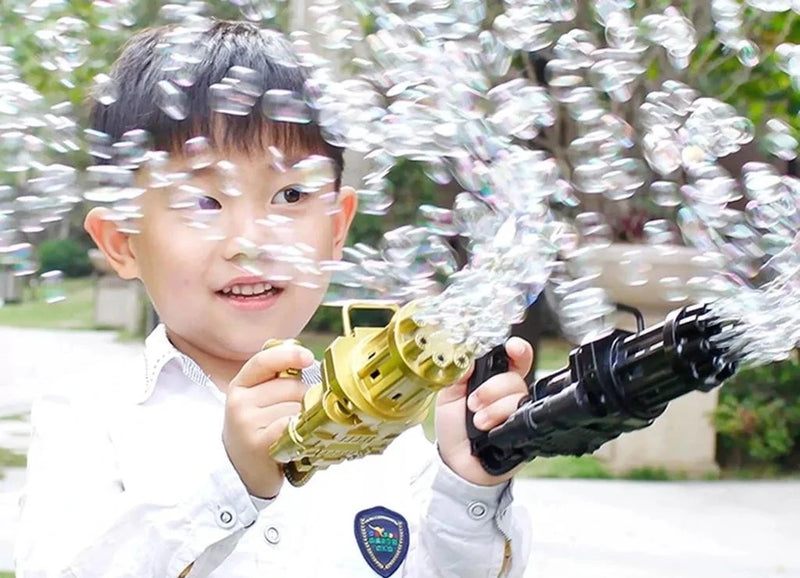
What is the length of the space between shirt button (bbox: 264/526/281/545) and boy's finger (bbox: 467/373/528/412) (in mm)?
260

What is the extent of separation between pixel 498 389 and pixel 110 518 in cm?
34

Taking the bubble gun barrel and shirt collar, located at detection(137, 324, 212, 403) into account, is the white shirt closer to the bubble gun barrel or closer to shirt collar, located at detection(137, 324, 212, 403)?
shirt collar, located at detection(137, 324, 212, 403)

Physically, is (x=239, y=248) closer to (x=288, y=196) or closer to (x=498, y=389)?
(x=288, y=196)

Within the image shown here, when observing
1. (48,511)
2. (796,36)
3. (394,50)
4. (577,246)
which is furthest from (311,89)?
(796,36)

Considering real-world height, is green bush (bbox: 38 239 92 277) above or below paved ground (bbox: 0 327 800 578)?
above

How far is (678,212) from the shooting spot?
3.77 feet

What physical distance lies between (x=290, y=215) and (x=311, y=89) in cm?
14

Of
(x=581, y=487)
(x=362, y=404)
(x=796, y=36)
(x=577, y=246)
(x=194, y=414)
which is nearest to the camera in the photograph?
(x=362, y=404)

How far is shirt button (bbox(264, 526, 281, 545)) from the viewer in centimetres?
124

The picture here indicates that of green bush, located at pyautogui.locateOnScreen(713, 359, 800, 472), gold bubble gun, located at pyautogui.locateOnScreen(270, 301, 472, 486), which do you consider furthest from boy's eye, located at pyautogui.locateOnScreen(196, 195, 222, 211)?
green bush, located at pyautogui.locateOnScreen(713, 359, 800, 472)

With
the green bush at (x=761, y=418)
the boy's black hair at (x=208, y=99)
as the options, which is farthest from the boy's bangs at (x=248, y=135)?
the green bush at (x=761, y=418)

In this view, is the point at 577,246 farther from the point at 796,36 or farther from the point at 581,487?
the point at 581,487

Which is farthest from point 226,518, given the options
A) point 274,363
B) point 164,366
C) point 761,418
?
point 761,418

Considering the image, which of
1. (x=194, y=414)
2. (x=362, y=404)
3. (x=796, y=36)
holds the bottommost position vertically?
(x=194, y=414)
